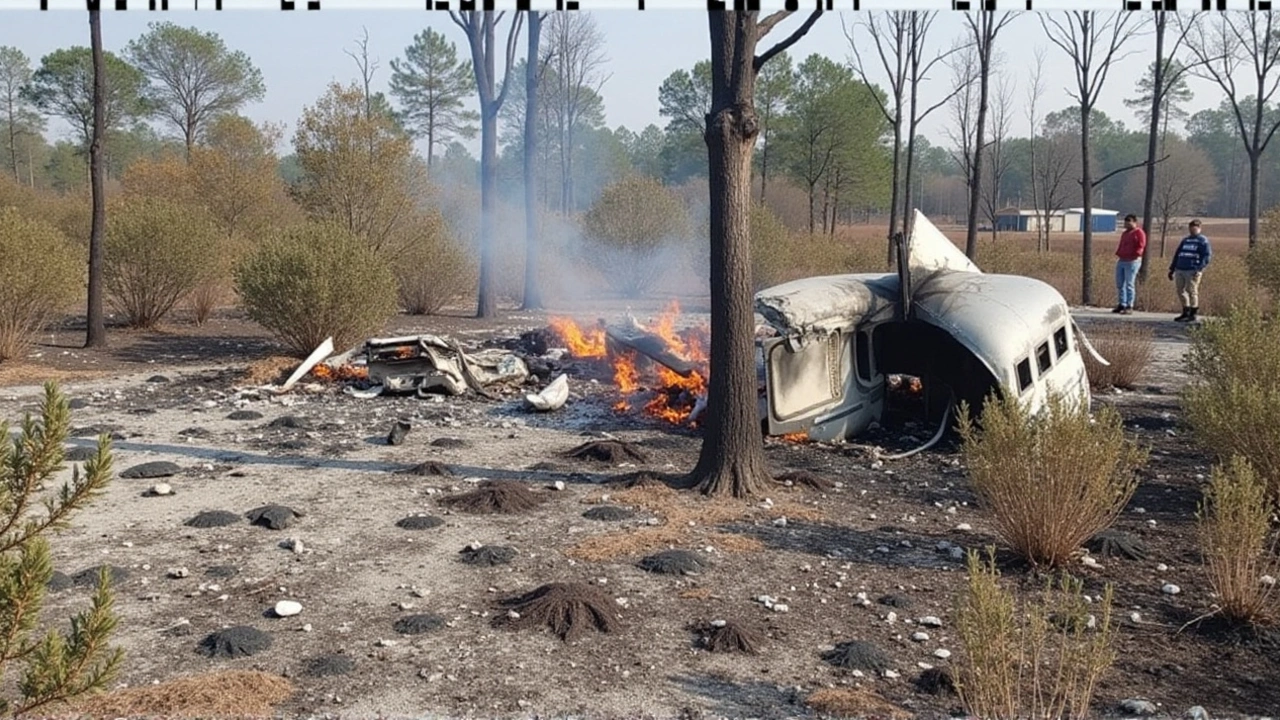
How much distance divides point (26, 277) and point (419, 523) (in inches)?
395

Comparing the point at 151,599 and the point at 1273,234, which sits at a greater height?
the point at 1273,234

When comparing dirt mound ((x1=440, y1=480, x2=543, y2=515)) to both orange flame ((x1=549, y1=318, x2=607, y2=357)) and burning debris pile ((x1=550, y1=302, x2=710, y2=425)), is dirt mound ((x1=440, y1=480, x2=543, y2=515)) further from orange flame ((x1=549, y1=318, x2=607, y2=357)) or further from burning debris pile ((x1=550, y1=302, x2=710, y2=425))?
orange flame ((x1=549, y1=318, x2=607, y2=357))

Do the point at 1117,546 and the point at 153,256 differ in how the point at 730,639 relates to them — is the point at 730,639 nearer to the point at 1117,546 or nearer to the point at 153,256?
the point at 1117,546

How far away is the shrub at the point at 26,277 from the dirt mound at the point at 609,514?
10670 mm

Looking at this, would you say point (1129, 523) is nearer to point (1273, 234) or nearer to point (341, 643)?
point (341, 643)

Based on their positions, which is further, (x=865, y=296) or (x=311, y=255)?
(x=311, y=255)

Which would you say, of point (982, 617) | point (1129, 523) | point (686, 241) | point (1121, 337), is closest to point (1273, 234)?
point (1121, 337)

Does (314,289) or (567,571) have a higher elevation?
(314,289)

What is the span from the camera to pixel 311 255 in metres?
14.4

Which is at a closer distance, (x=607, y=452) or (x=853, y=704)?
(x=853, y=704)

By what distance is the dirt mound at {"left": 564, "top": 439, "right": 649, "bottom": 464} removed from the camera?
30.1ft

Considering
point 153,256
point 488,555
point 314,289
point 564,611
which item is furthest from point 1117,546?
point 153,256

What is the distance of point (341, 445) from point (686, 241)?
788 inches

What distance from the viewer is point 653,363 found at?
43.6 feet
